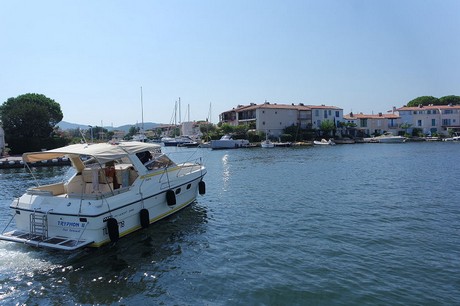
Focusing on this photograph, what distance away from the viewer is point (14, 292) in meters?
8.90

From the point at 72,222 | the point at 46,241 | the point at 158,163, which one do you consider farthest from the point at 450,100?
the point at 46,241

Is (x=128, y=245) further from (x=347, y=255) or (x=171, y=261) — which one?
(x=347, y=255)

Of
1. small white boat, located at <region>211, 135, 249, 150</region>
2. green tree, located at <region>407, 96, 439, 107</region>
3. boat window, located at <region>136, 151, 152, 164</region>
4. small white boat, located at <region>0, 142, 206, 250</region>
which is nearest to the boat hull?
small white boat, located at <region>0, 142, 206, 250</region>

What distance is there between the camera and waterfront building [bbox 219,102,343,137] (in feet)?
295

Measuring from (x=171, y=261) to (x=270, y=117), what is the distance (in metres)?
81.3

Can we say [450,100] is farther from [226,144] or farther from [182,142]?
[182,142]

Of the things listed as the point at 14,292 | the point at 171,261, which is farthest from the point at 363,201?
the point at 14,292

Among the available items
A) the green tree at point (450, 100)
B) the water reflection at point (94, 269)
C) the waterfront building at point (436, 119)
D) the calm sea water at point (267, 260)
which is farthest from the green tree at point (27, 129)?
the green tree at point (450, 100)

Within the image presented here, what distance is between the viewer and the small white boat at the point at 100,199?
11.2 metres

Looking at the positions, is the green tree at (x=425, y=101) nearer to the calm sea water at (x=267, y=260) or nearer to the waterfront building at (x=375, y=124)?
the waterfront building at (x=375, y=124)

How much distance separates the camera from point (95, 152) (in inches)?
498

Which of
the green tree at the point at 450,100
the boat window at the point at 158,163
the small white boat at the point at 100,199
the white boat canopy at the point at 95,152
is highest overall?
the green tree at the point at 450,100

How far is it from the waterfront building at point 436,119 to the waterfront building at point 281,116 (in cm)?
2375

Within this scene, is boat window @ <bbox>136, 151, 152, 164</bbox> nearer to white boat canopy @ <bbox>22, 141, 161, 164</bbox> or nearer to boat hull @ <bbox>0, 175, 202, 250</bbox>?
white boat canopy @ <bbox>22, 141, 161, 164</bbox>
